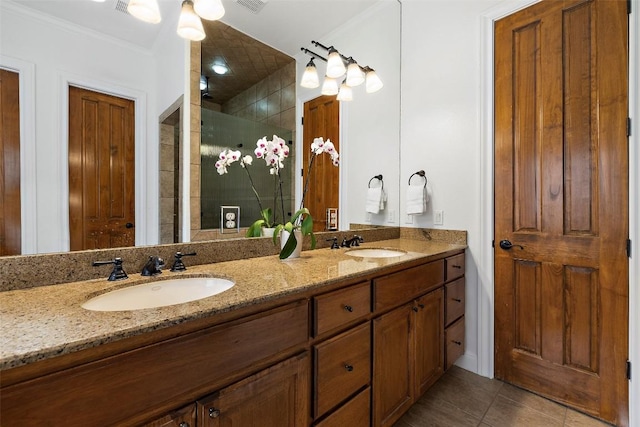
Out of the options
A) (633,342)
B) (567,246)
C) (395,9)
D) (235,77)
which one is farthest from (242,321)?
(395,9)

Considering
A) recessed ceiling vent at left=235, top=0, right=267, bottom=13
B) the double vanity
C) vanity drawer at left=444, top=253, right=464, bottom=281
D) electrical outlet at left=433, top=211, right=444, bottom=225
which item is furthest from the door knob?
recessed ceiling vent at left=235, top=0, right=267, bottom=13

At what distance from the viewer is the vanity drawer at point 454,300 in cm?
184

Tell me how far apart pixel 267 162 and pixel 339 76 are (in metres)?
0.83

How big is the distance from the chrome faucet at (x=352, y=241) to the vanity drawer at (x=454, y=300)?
62 centimetres

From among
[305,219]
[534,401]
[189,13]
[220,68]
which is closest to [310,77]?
[220,68]

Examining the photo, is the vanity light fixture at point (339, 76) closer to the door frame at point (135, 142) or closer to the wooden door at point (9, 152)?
the door frame at point (135, 142)

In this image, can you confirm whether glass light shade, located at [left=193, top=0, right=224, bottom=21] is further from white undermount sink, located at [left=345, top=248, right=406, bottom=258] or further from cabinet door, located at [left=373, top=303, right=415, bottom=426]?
cabinet door, located at [left=373, top=303, right=415, bottom=426]

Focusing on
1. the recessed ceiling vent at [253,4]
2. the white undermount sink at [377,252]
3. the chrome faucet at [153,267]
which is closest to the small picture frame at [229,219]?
the chrome faucet at [153,267]

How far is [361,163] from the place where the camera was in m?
2.25

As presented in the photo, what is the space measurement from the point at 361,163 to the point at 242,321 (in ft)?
5.46

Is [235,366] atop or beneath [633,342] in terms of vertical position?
atop

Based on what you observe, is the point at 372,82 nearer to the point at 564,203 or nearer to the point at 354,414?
the point at 564,203

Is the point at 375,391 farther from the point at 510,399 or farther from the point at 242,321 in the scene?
the point at 510,399

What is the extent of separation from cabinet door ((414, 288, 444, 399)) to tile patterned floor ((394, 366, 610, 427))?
0.14 metres
